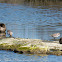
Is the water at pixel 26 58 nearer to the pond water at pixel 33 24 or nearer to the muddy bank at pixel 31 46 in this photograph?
the muddy bank at pixel 31 46

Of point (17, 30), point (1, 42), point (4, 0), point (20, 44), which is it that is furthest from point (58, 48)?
point (4, 0)

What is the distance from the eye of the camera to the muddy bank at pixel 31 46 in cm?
1839

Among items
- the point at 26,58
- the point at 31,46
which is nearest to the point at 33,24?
the point at 31,46

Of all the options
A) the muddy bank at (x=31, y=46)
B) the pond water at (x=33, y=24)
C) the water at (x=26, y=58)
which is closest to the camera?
the water at (x=26, y=58)

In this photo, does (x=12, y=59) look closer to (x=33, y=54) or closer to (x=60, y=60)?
(x=33, y=54)

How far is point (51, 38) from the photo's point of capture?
77.7ft

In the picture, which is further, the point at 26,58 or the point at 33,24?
the point at 33,24

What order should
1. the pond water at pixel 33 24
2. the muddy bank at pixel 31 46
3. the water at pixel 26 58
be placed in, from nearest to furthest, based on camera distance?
the water at pixel 26 58, the muddy bank at pixel 31 46, the pond water at pixel 33 24

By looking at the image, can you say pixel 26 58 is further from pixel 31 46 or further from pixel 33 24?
pixel 33 24

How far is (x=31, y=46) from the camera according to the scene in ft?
62.1

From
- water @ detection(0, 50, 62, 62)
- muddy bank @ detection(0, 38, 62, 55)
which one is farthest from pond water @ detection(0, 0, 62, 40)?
water @ detection(0, 50, 62, 62)

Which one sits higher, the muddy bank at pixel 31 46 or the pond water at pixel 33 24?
the pond water at pixel 33 24

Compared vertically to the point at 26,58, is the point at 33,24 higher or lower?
higher

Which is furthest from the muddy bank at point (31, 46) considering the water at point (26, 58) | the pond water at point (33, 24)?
the pond water at point (33, 24)
